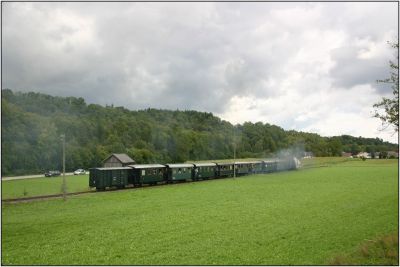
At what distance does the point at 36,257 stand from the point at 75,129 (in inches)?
3769

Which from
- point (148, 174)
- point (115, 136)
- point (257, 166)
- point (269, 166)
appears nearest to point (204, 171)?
point (148, 174)

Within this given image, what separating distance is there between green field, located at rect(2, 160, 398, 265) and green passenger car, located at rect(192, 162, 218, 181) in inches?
→ 1047

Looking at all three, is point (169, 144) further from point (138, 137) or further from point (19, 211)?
point (19, 211)

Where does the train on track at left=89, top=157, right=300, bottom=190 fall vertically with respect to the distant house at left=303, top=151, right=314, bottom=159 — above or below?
below

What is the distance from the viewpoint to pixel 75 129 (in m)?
109

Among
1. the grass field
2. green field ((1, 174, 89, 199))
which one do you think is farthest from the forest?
green field ((1, 174, 89, 199))

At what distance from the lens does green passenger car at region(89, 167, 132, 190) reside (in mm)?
47188

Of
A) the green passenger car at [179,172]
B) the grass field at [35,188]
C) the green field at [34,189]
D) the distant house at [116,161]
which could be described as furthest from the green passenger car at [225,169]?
the green field at [34,189]

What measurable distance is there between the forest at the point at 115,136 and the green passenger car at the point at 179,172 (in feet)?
Answer: 48.1

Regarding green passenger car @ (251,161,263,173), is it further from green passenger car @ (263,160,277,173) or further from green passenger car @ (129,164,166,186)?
green passenger car @ (129,164,166,186)

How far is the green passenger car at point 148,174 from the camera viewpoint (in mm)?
52125

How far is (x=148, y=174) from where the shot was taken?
53969 mm

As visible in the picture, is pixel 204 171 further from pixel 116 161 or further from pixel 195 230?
pixel 195 230

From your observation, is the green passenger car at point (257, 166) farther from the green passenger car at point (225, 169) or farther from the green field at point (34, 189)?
the green field at point (34, 189)
